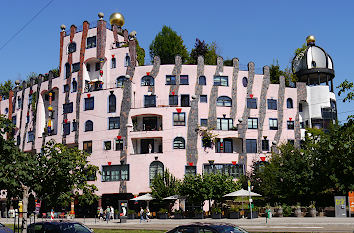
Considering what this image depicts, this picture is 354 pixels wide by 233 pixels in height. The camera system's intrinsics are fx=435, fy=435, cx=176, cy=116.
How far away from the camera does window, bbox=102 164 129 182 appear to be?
56.9 metres

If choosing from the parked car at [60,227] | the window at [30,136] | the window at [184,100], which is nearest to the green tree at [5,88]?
the window at [30,136]

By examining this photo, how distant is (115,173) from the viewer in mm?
57281

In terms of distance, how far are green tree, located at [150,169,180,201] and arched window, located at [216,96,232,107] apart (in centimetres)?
1279

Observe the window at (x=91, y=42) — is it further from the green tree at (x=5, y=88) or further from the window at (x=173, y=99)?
the green tree at (x=5, y=88)

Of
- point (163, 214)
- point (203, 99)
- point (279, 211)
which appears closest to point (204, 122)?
point (203, 99)

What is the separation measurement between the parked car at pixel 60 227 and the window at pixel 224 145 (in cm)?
4059

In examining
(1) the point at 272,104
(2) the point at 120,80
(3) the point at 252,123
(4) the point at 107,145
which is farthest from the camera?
(1) the point at 272,104

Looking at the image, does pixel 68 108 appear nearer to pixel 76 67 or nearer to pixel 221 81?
pixel 76 67

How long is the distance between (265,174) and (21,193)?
109 feet

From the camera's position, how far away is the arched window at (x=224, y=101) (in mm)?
60438

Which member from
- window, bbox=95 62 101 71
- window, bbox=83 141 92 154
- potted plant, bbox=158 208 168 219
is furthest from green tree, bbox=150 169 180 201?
window, bbox=95 62 101 71

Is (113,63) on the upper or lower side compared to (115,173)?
upper

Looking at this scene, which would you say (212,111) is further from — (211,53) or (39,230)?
(39,230)

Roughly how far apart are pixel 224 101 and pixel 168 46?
21968 millimetres
